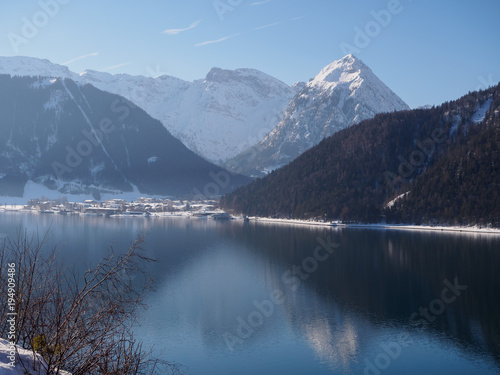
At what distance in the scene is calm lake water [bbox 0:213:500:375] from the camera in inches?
1314

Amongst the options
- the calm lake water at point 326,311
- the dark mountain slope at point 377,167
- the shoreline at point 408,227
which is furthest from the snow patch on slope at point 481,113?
the calm lake water at point 326,311

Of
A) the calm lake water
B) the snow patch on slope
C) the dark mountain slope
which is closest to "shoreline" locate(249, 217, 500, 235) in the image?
the dark mountain slope

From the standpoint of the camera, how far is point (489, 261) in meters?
71.3

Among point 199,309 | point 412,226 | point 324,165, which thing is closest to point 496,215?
point 412,226

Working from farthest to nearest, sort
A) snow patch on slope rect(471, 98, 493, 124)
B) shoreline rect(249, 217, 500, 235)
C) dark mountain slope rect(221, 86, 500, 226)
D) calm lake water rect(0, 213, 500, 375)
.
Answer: snow patch on slope rect(471, 98, 493, 124)
dark mountain slope rect(221, 86, 500, 226)
shoreline rect(249, 217, 500, 235)
calm lake water rect(0, 213, 500, 375)

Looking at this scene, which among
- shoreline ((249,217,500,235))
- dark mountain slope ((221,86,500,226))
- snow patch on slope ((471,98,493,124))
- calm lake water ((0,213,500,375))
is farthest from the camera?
snow patch on slope ((471,98,493,124))

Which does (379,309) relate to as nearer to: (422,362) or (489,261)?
(422,362)

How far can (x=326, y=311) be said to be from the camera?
45.6 meters

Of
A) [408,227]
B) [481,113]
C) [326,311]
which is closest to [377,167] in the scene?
[481,113]

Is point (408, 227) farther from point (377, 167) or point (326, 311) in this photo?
point (326, 311)

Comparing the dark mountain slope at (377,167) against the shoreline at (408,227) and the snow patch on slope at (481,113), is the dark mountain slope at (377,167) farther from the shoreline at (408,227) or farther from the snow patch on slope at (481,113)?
the shoreline at (408,227)

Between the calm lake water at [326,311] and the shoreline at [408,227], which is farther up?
the shoreline at [408,227]

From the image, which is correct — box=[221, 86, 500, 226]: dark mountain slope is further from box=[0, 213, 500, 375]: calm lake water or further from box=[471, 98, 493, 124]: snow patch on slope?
box=[0, 213, 500, 375]: calm lake water

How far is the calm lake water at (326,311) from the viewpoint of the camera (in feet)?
109
